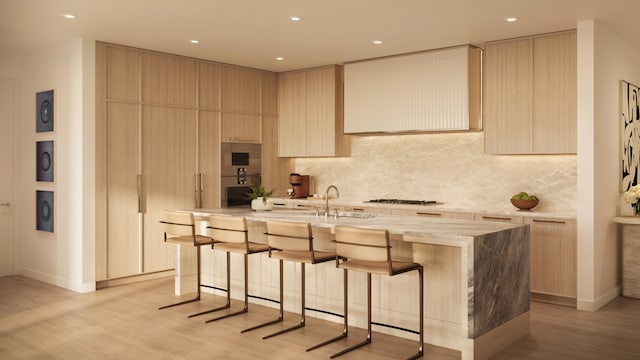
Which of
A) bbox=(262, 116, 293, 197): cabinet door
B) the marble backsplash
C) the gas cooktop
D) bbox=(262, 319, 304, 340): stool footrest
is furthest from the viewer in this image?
bbox=(262, 116, 293, 197): cabinet door

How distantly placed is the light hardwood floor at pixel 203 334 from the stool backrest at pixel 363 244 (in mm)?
765

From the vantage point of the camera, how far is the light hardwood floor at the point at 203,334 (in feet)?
13.9

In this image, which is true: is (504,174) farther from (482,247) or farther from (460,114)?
(482,247)

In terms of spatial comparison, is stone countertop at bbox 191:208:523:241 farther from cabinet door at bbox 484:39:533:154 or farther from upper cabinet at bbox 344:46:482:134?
upper cabinet at bbox 344:46:482:134

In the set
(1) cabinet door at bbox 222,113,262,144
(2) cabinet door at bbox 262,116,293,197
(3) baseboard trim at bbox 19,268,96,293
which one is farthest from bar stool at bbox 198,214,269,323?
(2) cabinet door at bbox 262,116,293,197

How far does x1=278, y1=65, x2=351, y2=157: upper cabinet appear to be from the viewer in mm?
7961

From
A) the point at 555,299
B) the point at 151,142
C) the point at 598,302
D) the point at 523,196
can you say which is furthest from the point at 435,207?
the point at 151,142

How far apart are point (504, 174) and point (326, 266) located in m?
2.82

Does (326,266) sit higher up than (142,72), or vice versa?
(142,72)

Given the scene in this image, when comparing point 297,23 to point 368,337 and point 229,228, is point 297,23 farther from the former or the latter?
point 368,337

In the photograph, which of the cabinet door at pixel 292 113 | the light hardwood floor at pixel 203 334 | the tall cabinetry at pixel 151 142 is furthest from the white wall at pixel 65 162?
the cabinet door at pixel 292 113

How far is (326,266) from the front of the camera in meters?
5.12

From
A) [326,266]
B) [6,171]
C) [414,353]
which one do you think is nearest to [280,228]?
[326,266]

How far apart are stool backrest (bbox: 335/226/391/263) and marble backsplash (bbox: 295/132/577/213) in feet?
9.01
